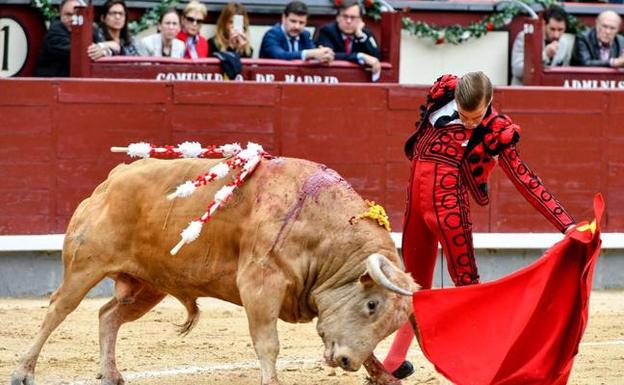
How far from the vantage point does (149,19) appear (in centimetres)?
1019

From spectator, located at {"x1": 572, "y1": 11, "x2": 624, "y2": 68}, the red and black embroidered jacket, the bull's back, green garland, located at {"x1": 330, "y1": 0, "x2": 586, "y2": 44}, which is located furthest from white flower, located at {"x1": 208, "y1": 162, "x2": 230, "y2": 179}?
spectator, located at {"x1": 572, "y1": 11, "x2": 624, "y2": 68}

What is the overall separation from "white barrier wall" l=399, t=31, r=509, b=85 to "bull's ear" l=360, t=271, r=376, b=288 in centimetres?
547

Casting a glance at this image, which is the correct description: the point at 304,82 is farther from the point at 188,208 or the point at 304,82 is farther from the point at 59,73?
the point at 188,208

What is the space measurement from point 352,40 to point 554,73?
1504mm

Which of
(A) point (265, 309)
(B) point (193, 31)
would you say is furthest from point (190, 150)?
(B) point (193, 31)

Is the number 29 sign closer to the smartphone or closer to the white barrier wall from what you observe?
the smartphone

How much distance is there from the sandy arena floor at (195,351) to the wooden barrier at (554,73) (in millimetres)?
2072

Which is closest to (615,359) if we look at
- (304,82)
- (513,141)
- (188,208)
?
(513,141)

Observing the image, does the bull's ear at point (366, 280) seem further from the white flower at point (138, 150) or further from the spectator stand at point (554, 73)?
the spectator stand at point (554, 73)

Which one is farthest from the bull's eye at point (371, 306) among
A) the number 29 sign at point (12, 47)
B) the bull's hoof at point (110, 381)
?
the number 29 sign at point (12, 47)

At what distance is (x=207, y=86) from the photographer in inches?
373

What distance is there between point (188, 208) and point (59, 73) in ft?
12.1

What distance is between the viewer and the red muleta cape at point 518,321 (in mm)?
5840

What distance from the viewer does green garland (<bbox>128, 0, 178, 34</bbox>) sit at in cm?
1015
